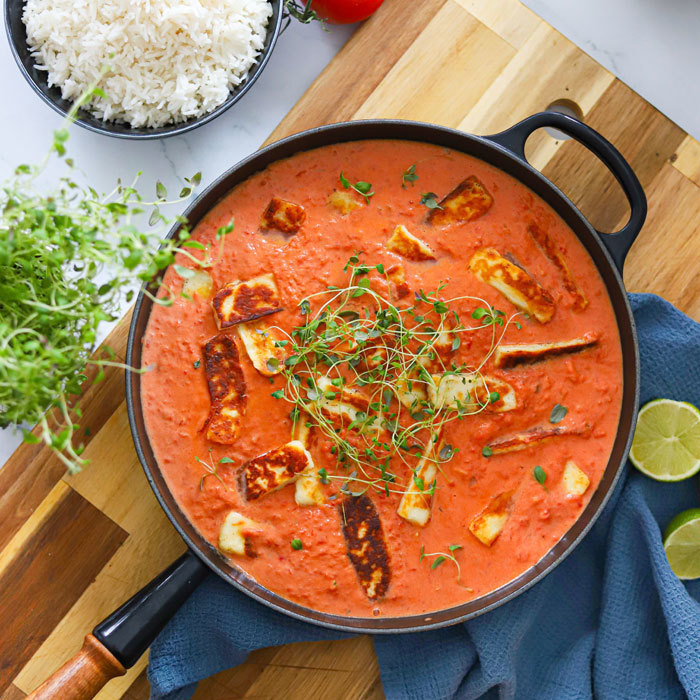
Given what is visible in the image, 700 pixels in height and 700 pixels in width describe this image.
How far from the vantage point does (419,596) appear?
261cm

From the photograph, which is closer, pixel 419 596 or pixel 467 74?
pixel 419 596

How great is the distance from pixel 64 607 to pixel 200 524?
59cm

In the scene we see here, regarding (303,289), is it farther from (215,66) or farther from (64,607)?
(64,607)

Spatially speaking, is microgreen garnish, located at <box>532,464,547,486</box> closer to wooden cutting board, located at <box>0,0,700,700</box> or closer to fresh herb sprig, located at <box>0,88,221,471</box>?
wooden cutting board, located at <box>0,0,700,700</box>

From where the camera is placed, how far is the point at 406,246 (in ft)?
8.46

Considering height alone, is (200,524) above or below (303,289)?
below

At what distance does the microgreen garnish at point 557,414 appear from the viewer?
262 cm

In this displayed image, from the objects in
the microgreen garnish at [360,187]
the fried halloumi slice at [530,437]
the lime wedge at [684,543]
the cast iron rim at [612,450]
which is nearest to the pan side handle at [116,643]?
the cast iron rim at [612,450]

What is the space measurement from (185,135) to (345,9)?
72 centimetres

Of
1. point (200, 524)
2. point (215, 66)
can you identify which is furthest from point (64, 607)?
point (215, 66)

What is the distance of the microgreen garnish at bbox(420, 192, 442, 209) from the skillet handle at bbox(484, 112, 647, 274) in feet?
0.84

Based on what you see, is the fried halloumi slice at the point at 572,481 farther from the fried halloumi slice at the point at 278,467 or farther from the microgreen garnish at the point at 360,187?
the microgreen garnish at the point at 360,187

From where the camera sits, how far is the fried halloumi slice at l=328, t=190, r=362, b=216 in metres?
2.63

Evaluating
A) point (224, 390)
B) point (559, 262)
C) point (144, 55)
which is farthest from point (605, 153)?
point (144, 55)
